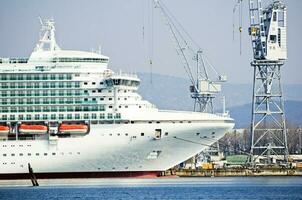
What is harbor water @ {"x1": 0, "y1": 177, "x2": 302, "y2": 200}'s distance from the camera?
85.1 meters

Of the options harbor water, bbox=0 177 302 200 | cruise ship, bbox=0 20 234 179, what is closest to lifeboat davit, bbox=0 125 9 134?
cruise ship, bbox=0 20 234 179

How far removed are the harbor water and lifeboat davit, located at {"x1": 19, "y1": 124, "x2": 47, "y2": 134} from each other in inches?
202

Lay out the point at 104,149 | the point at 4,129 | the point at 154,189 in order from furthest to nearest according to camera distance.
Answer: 1. the point at 104,149
2. the point at 4,129
3. the point at 154,189

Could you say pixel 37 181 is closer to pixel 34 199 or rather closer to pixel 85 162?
pixel 85 162

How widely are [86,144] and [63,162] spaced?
2.80 meters

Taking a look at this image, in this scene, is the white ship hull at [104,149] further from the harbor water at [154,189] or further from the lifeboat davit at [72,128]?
the harbor water at [154,189]

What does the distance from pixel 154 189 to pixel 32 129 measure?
14401 mm

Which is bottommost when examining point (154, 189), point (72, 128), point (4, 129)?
point (154, 189)

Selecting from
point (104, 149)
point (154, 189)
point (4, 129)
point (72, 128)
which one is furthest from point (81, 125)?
point (154, 189)

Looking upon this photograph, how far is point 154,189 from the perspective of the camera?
94625 mm

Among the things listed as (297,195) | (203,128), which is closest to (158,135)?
(203,128)

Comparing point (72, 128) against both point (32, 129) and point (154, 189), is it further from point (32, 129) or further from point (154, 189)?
point (154, 189)

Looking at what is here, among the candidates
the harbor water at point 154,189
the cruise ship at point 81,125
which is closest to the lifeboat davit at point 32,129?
the cruise ship at point 81,125

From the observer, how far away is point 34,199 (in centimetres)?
8281
